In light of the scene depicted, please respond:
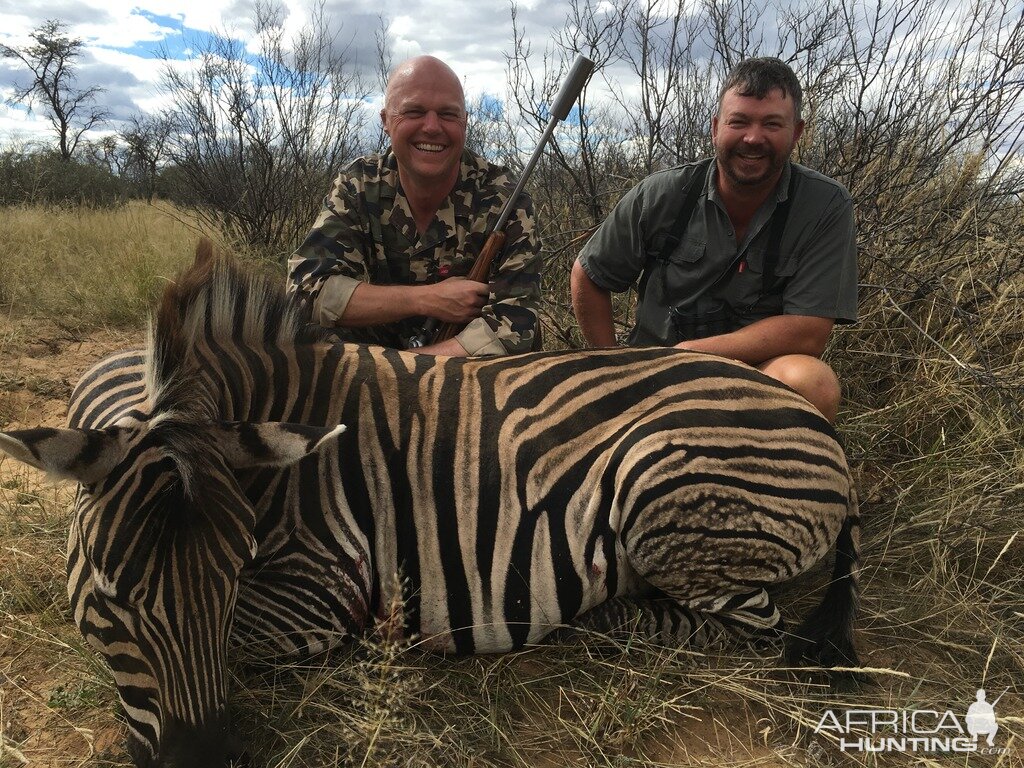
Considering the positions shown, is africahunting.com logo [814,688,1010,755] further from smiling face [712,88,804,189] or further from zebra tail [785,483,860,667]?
smiling face [712,88,804,189]

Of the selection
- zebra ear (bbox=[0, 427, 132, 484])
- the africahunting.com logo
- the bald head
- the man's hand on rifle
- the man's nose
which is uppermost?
the bald head

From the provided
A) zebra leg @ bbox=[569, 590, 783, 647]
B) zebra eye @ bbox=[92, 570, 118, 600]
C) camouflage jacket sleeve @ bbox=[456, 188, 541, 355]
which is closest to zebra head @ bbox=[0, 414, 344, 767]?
zebra eye @ bbox=[92, 570, 118, 600]

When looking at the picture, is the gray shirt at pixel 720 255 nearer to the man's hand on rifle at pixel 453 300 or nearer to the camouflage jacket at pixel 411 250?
the camouflage jacket at pixel 411 250

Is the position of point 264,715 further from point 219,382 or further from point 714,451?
point 714,451

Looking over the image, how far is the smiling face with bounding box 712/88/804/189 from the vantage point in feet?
12.1

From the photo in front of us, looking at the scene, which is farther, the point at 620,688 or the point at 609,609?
the point at 609,609

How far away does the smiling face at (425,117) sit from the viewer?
149 inches

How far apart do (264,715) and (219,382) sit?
3.62ft

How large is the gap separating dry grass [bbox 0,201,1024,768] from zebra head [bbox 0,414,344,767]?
0.45m

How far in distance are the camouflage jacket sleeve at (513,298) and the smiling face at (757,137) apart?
115cm


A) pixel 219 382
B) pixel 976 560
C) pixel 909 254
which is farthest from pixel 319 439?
pixel 909 254

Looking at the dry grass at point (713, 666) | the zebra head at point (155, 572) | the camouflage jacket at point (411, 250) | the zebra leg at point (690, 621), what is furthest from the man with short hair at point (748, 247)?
the zebra head at point (155, 572)

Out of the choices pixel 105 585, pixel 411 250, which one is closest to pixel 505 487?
pixel 105 585

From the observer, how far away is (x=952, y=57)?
5152mm
